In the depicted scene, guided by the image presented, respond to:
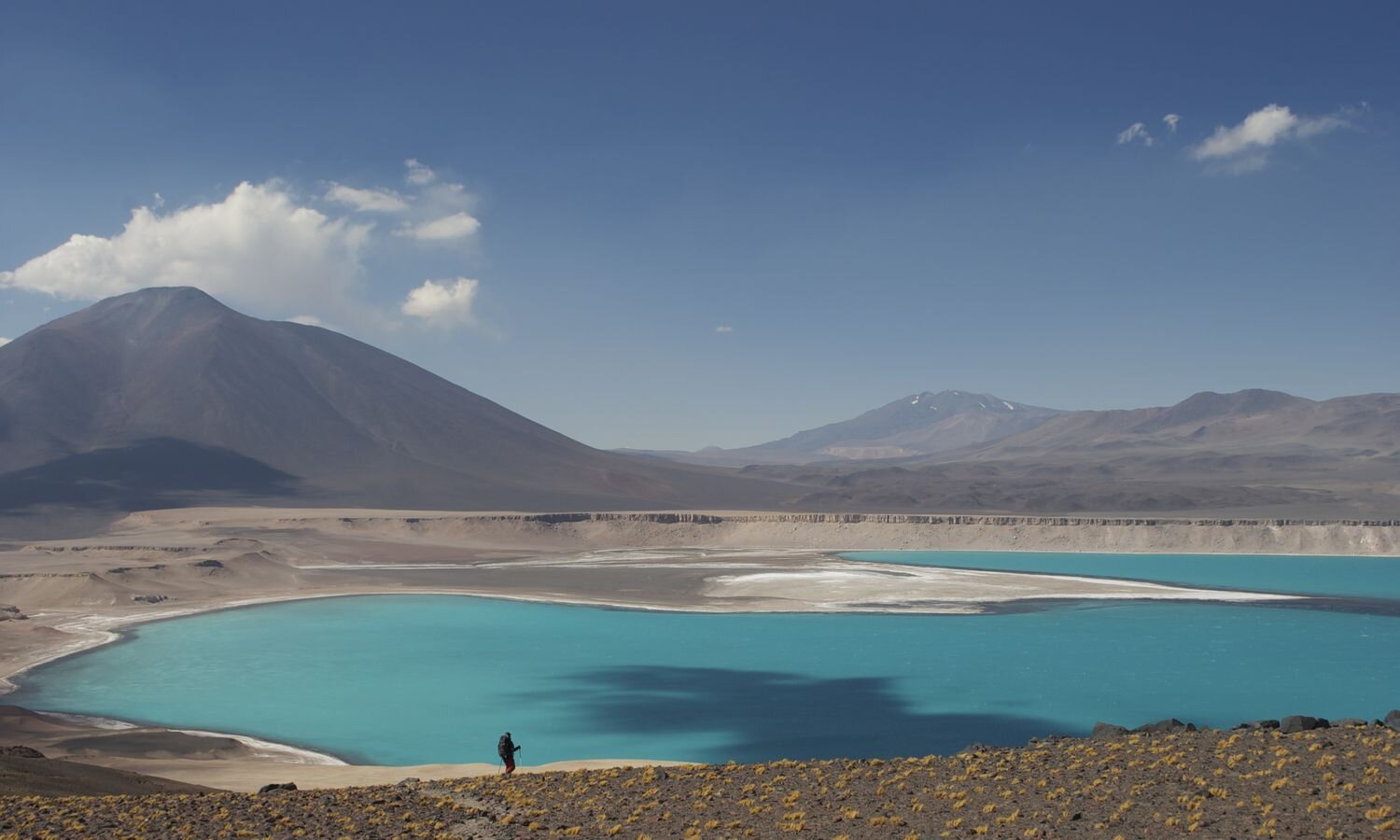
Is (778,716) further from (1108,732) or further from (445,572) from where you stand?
(445,572)

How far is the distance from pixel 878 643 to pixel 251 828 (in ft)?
119

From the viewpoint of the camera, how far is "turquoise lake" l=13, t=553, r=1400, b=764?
106ft

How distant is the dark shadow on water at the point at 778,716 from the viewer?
2969cm

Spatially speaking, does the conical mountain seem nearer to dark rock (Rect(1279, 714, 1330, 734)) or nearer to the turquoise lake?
the turquoise lake

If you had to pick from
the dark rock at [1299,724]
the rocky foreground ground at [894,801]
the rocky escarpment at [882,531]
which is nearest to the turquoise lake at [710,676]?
the rocky foreground ground at [894,801]

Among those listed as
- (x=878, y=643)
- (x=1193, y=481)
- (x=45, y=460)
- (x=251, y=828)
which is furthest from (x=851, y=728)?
(x=1193, y=481)

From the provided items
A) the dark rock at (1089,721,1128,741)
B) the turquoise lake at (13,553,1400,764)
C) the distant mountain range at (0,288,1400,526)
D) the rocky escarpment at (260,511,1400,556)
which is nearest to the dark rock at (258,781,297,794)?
the turquoise lake at (13,553,1400,764)

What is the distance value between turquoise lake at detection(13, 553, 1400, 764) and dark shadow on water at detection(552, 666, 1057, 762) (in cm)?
13

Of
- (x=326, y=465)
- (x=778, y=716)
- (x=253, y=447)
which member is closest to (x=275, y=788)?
(x=778, y=716)

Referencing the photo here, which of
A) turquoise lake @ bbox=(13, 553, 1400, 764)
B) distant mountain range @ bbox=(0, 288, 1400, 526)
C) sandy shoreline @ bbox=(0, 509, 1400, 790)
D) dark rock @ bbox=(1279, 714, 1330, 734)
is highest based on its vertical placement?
distant mountain range @ bbox=(0, 288, 1400, 526)

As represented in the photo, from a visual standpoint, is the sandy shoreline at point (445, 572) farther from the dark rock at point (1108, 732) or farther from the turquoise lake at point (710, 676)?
the dark rock at point (1108, 732)

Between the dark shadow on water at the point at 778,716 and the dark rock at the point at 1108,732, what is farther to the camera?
the dark shadow on water at the point at 778,716

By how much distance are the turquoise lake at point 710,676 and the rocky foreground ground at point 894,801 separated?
1135cm

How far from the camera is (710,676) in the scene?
41438mm
